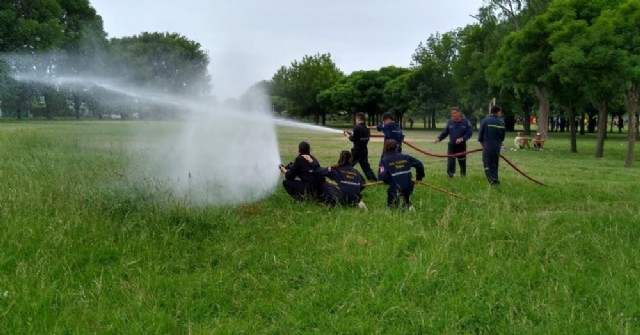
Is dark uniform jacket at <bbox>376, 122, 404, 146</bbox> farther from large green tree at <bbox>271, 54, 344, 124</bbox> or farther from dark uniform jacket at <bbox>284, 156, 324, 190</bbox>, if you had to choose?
large green tree at <bbox>271, 54, 344, 124</bbox>

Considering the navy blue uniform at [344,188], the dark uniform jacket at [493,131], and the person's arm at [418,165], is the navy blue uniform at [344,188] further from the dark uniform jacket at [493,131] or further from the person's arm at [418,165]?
the dark uniform jacket at [493,131]

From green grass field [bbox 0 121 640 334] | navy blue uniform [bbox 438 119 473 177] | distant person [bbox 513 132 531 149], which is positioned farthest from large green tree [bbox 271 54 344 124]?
green grass field [bbox 0 121 640 334]

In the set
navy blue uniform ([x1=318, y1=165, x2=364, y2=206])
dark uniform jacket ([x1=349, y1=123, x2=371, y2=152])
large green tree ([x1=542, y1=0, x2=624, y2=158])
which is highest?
large green tree ([x1=542, y1=0, x2=624, y2=158])

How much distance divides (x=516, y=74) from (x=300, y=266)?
2388 cm

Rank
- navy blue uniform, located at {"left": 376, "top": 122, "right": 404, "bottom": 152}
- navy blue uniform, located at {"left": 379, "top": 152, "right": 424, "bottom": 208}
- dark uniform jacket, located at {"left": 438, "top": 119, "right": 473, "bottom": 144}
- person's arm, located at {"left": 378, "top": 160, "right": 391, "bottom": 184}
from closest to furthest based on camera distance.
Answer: navy blue uniform, located at {"left": 379, "top": 152, "right": 424, "bottom": 208}
person's arm, located at {"left": 378, "top": 160, "right": 391, "bottom": 184}
navy blue uniform, located at {"left": 376, "top": 122, "right": 404, "bottom": 152}
dark uniform jacket, located at {"left": 438, "top": 119, "right": 473, "bottom": 144}

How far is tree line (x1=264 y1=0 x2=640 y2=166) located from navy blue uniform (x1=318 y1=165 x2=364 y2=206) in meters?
4.08

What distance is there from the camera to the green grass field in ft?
14.9

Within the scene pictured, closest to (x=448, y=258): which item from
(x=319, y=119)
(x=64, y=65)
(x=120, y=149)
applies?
(x=120, y=149)

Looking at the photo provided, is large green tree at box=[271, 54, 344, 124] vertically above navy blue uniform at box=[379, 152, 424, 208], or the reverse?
large green tree at box=[271, 54, 344, 124]

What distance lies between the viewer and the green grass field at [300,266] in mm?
4547

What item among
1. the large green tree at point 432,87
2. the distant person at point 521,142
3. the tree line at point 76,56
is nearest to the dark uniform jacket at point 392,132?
the tree line at point 76,56

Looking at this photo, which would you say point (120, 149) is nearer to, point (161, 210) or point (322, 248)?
point (161, 210)

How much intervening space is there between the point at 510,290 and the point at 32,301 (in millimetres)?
4650

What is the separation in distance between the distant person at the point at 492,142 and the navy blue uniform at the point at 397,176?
3644 millimetres
